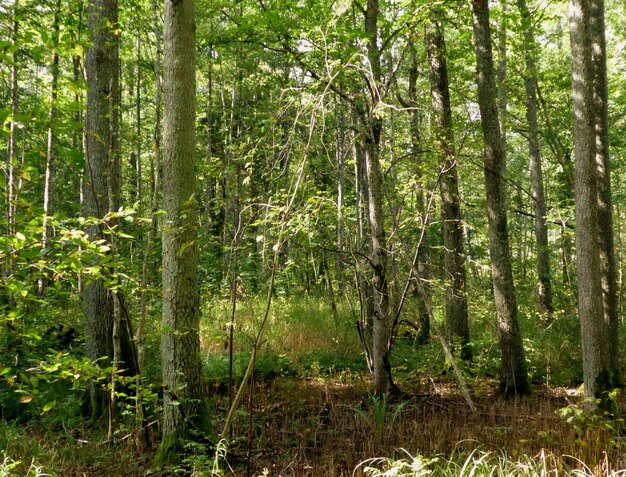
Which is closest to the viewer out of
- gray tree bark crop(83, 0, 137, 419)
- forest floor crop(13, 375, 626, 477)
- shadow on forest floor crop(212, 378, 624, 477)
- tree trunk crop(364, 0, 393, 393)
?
forest floor crop(13, 375, 626, 477)

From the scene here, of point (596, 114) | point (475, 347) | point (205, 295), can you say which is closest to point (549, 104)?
point (596, 114)

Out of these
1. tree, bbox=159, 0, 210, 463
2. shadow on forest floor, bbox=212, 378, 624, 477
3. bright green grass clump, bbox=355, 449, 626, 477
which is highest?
tree, bbox=159, 0, 210, 463

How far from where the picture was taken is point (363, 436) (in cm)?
559

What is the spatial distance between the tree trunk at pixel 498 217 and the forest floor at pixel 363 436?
50cm

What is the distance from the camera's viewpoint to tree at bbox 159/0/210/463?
4.51 meters

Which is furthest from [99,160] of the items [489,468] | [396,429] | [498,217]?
[498,217]

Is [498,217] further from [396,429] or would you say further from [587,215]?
[396,429]

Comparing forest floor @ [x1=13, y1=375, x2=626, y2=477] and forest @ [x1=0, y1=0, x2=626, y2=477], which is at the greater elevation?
forest @ [x1=0, y1=0, x2=626, y2=477]

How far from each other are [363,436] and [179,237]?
3131 mm

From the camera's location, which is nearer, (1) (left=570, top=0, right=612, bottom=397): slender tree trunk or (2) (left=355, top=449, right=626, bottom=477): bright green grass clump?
(2) (left=355, top=449, right=626, bottom=477): bright green grass clump

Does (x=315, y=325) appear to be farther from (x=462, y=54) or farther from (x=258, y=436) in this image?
(x=462, y=54)

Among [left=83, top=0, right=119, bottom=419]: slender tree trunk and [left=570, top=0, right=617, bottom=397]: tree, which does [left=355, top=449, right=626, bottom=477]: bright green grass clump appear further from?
[left=83, top=0, right=119, bottom=419]: slender tree trunk

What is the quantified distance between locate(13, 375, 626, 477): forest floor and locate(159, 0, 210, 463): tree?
0.44 m

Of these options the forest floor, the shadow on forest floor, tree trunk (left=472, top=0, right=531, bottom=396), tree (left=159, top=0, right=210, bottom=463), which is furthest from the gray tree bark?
tree trunk (left=472, top=0, right=531, bottom=396)
